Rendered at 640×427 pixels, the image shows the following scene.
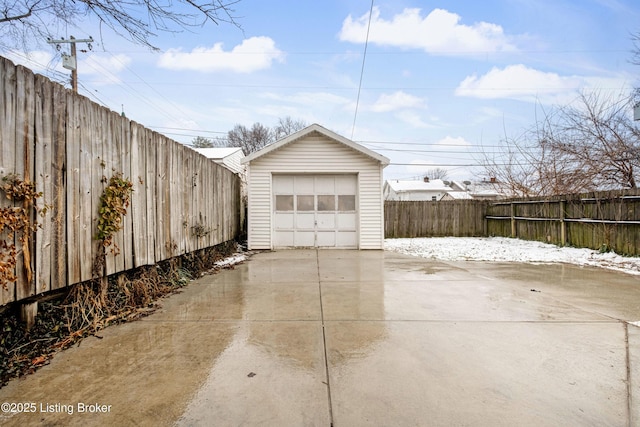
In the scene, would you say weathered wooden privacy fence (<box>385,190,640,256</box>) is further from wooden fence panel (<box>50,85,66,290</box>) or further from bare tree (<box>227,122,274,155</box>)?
bare tree (<box>227,122,274,155</box>)

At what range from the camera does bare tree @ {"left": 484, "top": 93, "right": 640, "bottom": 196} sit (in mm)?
9891

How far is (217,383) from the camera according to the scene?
211 centimetres

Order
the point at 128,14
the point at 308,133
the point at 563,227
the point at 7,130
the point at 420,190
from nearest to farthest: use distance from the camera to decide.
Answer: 1. the point at 7,130
2. the point at 128,14
3. the point at 308,133
4. the point at 563,227
5. the point at 420,190

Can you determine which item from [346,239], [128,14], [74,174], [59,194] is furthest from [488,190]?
[59,194]

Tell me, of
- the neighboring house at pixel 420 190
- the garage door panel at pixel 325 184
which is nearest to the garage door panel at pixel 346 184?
the garage door panel at pixel 325 184

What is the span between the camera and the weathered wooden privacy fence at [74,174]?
235 cm

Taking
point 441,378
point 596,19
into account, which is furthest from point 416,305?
point 596,19

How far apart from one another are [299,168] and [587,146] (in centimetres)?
963

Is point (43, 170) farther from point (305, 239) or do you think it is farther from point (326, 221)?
point (326, 221)

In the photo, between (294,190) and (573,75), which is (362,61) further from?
(573,75)

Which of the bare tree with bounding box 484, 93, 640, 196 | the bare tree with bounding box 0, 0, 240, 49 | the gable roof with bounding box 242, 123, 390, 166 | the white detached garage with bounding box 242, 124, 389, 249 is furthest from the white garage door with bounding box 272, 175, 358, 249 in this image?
the bare tree with bounding box 484, 93, 640, 196

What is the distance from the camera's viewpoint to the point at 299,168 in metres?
9.62

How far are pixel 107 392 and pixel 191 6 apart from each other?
3148 mm

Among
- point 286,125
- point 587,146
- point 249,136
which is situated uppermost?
point 286,125
